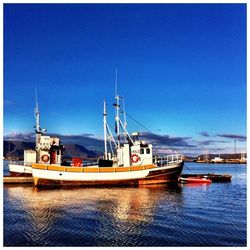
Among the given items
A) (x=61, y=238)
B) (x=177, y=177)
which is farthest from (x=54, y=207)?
(x=177, y=177)

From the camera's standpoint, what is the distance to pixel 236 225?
942 inches

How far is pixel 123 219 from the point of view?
81.9 feet

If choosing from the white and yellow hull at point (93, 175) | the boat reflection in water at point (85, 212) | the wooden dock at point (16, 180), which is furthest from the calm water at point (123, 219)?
the wooden dock at point (16, 180)

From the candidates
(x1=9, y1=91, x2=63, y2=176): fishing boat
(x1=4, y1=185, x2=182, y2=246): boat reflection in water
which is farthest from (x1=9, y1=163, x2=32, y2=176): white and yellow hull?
(x1=4, y1=185, x2=182, y2=246): boat reflection in water

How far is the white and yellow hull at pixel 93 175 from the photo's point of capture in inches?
1761

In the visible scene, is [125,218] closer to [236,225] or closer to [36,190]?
[236,225]

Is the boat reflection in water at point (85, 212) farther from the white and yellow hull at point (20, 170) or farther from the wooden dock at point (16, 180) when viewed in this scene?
the white and yellow hull at point (20, 170)

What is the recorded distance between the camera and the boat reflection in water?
20.5 m

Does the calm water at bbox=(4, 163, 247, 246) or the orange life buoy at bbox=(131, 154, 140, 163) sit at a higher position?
the orange life buoy at bbox=(131, 154, 140, 163)

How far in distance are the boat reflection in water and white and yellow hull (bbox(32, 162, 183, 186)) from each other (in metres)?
2.52

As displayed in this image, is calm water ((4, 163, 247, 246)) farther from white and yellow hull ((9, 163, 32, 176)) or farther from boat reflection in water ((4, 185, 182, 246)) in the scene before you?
white and yellow hull ((9, 163, 32, 176))

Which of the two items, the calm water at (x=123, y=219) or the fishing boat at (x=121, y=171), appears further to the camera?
the fishing boat at (x=121, y=171)

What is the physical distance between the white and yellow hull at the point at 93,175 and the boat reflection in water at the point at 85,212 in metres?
2.52

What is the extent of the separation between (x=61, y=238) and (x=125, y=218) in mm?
6505
